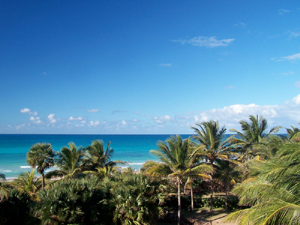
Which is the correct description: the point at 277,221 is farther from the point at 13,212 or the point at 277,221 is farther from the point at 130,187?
the point at 13,212

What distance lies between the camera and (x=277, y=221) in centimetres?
557

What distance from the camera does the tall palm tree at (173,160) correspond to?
13.9 m

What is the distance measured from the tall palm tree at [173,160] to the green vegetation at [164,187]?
0.04 metres

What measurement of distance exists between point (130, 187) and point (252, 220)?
7.16 metres

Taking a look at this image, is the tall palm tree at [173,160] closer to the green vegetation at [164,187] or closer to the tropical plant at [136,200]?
the green vegetation at [164,187]

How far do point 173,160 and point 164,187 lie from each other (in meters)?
2.21

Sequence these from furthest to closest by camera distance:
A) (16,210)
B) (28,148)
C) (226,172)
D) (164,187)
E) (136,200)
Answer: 1. (28,148)
2. (226,172)
3. (164,187)
4. (136,200)
5. (16,210)

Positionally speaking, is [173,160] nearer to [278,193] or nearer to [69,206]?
[69,206]

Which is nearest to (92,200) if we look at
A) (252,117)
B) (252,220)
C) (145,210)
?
(145,210)

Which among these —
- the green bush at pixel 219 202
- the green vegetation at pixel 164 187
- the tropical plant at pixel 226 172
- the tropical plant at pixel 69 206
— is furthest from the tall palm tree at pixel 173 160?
the green bush at pixel 219 202

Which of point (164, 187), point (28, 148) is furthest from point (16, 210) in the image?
point (28, 148)

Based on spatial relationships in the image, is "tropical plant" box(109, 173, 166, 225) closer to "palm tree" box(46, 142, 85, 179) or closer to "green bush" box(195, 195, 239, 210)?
"palm tree" box(46, 142, 85, 179)

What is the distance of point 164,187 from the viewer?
41.4 feet

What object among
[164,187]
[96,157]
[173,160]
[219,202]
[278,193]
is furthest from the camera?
[96,157]
